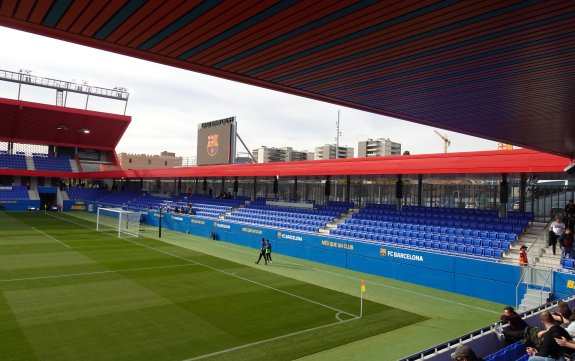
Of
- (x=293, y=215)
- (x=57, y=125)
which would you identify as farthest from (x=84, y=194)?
(x=293, y=215)

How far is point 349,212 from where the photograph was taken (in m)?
28.6

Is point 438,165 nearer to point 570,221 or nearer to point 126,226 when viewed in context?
point 570,221

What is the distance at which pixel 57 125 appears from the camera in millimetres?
58781

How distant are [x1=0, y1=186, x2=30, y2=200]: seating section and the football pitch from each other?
36006 millimetres

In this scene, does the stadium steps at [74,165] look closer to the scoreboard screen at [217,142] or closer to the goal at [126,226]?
the scoreboard screen at [217,142]

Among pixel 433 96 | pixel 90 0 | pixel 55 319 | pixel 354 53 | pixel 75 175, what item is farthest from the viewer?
pixel 75 175

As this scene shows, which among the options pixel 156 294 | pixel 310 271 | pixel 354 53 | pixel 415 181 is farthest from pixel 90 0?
pixel 415 181

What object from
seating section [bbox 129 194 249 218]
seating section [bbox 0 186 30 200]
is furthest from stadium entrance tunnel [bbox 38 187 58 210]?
seating section [bbox 129 194 249 218]

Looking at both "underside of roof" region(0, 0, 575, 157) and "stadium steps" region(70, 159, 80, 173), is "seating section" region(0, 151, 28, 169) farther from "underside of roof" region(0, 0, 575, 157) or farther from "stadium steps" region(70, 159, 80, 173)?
"underside of roof" region(0, 0, 575, 157)

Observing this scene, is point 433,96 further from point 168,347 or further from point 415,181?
point 415,181

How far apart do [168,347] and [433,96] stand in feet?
29.1

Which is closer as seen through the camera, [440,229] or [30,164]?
[440,229]

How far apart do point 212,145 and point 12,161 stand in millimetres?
31726

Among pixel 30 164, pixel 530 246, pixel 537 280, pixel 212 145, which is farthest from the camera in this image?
pixel 30 164
